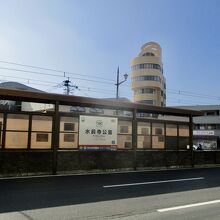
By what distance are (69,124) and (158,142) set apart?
6.65 meters

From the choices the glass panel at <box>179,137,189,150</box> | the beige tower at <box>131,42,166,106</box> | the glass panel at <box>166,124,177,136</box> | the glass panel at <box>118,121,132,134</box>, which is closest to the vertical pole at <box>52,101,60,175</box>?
the glass panel at <box>118,121,132,134</box>

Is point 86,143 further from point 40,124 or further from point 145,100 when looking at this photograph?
point 145,100

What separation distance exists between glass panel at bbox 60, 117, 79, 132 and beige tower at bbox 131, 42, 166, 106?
6607cm

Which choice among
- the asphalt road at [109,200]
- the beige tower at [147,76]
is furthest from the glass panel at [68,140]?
the beige tower at [147,76]

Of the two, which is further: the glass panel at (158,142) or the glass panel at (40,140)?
the glass panel at (158,142)

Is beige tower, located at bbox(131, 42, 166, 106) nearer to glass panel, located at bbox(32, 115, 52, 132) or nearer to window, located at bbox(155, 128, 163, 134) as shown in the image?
window, located at bbox(155, 128, 163, 134)

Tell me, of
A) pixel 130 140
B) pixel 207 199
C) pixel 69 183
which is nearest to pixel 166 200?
pixel 207 199

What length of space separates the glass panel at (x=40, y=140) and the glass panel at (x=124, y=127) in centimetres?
439

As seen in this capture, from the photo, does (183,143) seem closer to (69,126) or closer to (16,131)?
(69,126)

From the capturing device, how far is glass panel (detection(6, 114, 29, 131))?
52.4 feet

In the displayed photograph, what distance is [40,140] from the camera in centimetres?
1688

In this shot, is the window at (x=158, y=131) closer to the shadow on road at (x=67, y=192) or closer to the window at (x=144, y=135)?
the window at (x=144, y=135)

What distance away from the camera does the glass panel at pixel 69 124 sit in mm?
17527

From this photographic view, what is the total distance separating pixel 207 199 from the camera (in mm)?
9859
